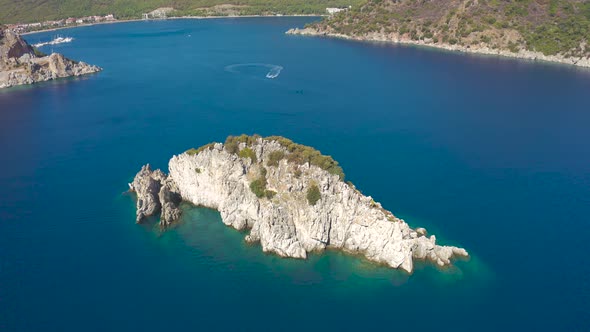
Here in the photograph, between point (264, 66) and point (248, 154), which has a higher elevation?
point (248, 154)

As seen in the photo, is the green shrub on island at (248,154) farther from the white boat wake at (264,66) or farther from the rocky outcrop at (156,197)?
the white boat wake at (264,66)

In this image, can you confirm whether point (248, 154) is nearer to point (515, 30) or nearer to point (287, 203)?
point (287, 203)

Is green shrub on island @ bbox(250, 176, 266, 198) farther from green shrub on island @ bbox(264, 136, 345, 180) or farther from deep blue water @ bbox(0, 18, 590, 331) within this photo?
deep blue water @ bbox(0, 18, 590, 331)

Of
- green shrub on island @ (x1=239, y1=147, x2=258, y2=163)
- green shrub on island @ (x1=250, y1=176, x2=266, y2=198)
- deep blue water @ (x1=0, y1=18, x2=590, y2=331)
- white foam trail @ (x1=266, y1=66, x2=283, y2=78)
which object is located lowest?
deep blue water @ (x1=0, y1=18, x2=590, y2=331)

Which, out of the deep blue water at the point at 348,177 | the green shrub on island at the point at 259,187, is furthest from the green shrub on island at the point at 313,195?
the deep blue water at the point at 348,177

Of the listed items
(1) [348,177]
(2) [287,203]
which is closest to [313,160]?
(2) [287,203]

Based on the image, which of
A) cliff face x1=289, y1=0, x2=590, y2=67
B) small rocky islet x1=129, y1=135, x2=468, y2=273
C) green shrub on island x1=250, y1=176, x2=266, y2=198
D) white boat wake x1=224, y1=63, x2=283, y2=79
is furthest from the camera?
cliff face x1=289, y1=0, x2=590, y2=67

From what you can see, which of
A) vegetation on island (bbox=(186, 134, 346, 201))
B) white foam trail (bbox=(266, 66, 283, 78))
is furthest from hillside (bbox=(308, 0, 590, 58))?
vegetation on island (bbox=(186, 134, 346, 201))
